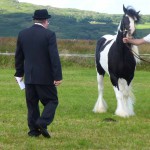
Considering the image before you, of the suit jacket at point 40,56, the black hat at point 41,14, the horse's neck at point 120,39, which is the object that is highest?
the black hat at point 41,14

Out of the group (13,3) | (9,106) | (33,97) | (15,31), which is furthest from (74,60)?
(13,3)

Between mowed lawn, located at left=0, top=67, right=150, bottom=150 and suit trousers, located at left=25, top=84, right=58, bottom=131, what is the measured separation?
0.33 m

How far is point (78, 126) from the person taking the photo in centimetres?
1123

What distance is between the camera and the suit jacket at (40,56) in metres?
9.43

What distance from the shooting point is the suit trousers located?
958cm

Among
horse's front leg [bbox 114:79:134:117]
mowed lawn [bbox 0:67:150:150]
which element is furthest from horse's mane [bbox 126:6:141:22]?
mowed lawn [bbox 0:67:150:150]

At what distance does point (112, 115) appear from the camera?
13.6m

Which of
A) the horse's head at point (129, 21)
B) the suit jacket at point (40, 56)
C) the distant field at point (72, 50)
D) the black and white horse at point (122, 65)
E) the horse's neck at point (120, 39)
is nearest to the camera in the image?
the suit jacket at point (40, 56)

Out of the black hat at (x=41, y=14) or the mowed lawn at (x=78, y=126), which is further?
the black hat at (x=41, y=14)

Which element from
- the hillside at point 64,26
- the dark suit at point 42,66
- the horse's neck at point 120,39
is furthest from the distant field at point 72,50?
the hillside at point 64,26

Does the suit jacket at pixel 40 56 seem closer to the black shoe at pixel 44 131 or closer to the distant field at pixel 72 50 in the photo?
the black shoe at pixel 44 131

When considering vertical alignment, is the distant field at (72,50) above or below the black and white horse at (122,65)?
below

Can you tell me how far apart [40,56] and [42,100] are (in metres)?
0.81

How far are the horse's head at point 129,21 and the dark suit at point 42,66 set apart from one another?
3654mm
